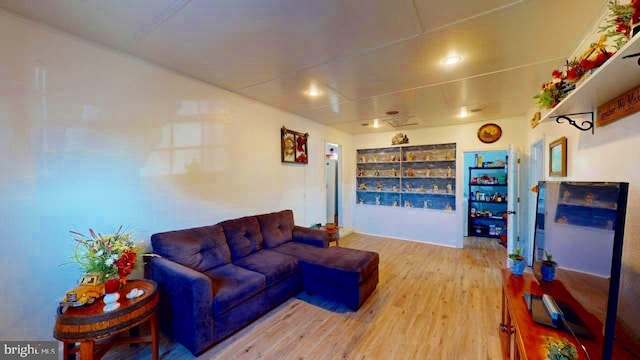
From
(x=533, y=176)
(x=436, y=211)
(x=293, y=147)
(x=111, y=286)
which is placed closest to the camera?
(x=111, y=286)

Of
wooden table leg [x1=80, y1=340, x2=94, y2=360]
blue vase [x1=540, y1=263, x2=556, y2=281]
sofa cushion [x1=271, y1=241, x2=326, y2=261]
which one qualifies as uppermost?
blue vase [x1=540, y1=263, x2=556, y2=281]

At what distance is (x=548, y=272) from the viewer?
1460 millimetres

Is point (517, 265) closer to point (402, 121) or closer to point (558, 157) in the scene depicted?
point (558, 157)

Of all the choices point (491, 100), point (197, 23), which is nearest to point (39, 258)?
point (197, 23)

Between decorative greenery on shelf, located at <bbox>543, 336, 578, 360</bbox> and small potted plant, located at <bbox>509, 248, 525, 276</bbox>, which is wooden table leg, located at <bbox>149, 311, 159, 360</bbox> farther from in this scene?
small potted plant, located at <bbox>509, 248, 525, 276</bbox>

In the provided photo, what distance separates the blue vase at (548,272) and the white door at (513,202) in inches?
99.5

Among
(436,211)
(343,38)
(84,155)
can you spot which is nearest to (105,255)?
(84,155)

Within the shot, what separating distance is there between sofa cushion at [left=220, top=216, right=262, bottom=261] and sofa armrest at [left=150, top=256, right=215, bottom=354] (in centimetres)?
81

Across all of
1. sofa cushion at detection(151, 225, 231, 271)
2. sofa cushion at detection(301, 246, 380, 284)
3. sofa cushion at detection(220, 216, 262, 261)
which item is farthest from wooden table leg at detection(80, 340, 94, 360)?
sofa cushion at detection(301, 246, 380, 284)

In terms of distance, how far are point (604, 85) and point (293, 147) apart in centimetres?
352

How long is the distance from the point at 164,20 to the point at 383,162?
4.96m

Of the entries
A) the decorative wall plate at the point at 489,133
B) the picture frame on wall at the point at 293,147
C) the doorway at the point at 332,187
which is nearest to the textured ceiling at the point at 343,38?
the picture frame on wall at the point at 293,147

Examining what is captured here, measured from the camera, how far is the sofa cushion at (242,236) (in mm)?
2842

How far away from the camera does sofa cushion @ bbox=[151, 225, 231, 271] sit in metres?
2.25
